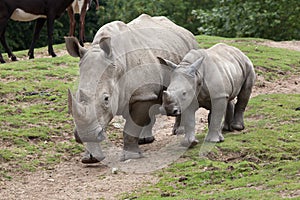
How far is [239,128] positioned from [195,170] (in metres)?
1.87

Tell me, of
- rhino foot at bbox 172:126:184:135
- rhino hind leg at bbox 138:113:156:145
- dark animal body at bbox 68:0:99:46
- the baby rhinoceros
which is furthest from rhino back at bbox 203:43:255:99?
dark animal body at bbox 68:0:99:46

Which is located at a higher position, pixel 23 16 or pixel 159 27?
pixel 159 27

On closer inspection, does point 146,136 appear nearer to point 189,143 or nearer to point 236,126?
point 189,143

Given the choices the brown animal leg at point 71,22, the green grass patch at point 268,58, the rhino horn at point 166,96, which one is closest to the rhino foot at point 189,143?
the rhino horn at point 166,96

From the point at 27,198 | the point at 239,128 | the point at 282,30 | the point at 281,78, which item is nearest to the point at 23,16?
the point at 281,78

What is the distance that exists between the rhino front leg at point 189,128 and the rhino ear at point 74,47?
4.36 ft

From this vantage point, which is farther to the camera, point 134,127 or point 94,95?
point 134,127

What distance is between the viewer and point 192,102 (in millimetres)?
8180

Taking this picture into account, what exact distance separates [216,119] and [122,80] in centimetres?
123

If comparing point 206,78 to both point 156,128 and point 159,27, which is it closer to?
point 159,27

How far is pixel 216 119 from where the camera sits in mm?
8477

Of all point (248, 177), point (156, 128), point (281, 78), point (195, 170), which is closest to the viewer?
point (248, 177)

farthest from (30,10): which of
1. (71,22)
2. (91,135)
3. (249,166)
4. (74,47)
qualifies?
(249,166)

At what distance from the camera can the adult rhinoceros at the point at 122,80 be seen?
298 inches
